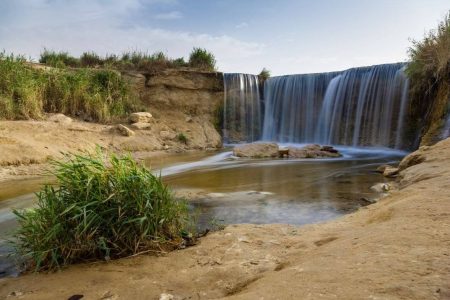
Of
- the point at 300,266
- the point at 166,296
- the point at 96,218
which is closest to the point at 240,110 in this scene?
the point at 96,218

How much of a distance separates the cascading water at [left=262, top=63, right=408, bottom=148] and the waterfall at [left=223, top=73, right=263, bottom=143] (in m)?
0.42

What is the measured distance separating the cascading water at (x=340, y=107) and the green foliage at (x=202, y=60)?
2360 millimetres

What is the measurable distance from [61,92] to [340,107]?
865 cm

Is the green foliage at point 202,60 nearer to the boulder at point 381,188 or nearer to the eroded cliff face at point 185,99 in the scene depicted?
the eroded cliff face at point 185,99

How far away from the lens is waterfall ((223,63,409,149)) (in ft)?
38.7

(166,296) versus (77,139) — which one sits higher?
(77,139)

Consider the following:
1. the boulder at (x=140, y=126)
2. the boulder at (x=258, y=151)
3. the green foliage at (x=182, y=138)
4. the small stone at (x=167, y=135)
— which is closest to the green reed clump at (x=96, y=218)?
the boulder at (x=258, y=151)

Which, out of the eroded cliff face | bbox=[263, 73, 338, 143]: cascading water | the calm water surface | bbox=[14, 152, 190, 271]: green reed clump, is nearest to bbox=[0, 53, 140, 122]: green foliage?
the eroded cliff face

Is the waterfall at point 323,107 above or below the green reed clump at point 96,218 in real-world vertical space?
above

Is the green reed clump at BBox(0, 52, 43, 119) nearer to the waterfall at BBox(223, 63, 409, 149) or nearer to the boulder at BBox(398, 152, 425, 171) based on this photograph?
the waterfall at BBox(223, 63, 409, 149)

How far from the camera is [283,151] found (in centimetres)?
1047

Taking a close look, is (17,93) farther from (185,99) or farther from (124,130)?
(185,99)

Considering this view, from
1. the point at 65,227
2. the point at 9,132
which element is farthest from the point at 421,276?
the point at 9,132

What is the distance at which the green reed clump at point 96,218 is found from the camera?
287 centimetres
